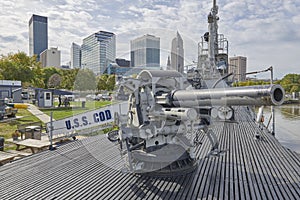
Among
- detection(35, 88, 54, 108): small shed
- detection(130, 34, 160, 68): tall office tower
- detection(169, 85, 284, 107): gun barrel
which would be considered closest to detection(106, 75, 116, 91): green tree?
detection(130, 34, 160, 68): tall office tower

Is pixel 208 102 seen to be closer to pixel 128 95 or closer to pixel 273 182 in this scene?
pixel 128 95

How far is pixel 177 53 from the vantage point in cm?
470

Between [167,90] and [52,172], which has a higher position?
[167,90]

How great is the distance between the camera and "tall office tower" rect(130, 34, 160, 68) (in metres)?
4.64

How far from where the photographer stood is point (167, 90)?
14.1 feet

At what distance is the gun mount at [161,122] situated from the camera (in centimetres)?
385

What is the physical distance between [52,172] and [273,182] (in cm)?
419

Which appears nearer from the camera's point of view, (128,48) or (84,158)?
(128,48)

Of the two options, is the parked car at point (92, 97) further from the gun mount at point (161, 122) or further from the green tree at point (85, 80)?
the gun mount at point (161, 122)

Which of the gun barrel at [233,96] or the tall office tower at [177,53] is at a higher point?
the tall office tower at [177,53]

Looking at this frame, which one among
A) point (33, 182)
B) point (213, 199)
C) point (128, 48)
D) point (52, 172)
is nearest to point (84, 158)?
point (52, 172)

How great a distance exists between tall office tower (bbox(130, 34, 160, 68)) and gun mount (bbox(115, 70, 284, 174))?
1.43 feet

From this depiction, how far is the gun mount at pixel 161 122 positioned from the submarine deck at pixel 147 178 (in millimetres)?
303

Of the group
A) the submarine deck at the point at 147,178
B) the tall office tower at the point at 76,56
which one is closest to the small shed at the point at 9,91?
the submarine deck at the point at 147,178
